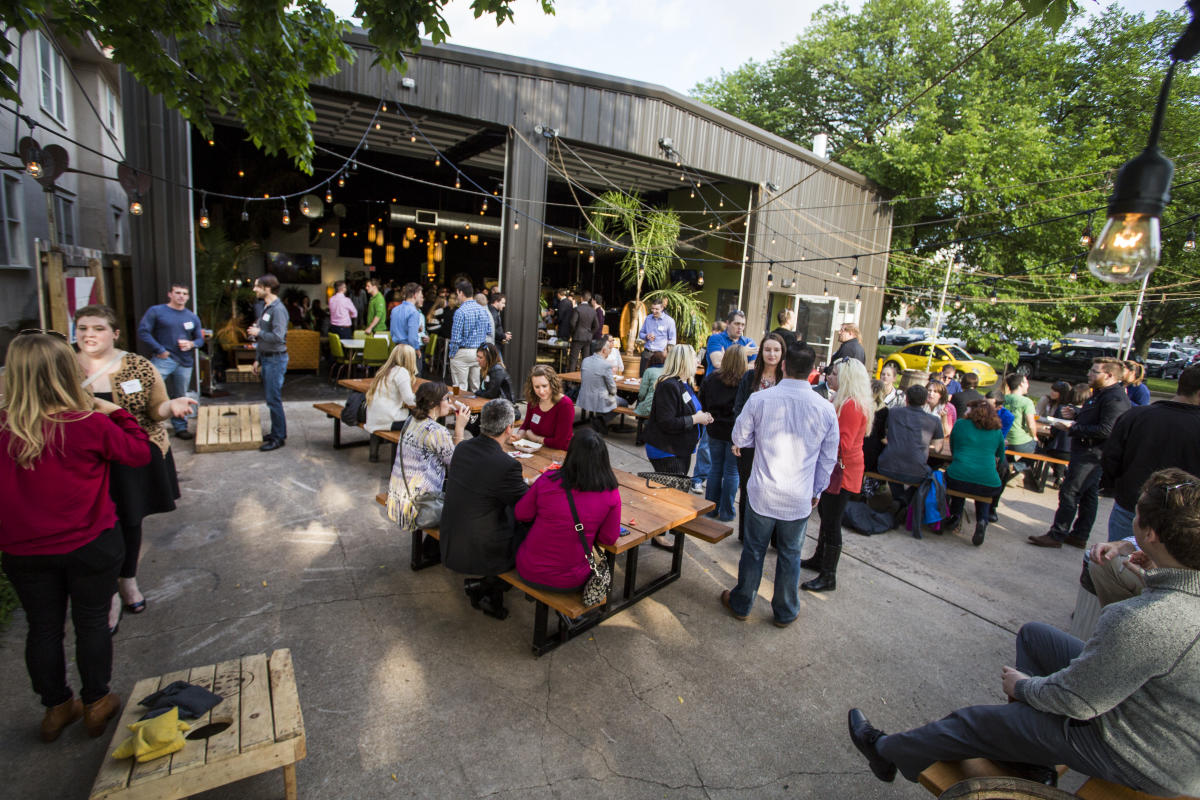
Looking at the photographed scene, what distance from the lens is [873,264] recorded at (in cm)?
1695

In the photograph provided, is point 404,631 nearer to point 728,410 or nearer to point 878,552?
point 728,410

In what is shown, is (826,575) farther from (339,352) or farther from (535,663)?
(339,352)

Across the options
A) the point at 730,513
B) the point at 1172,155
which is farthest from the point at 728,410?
the point at 1172,155

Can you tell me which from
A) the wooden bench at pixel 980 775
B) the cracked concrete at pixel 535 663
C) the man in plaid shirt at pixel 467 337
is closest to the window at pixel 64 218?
the man in plaid shirt at pixel 467 337

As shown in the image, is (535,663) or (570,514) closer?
(570,514)

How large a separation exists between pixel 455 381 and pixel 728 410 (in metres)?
4.32

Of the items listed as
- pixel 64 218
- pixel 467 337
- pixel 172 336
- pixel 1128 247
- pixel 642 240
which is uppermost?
pixel 642 240

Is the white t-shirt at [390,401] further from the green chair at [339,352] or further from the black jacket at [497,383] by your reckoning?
the green chair at [339,352]

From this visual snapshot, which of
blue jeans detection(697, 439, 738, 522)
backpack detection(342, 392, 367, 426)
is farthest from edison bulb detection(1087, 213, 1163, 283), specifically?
backpack detection(342, 392, 367, 426)

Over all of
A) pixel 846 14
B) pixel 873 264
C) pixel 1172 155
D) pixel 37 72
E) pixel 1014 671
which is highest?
pixel 846 14

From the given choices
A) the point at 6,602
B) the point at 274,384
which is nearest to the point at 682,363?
the point at 6,602

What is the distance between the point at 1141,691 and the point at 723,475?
3715 mm

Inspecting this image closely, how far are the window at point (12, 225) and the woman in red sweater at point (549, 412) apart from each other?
8.63 meters

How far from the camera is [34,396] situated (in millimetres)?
2240
